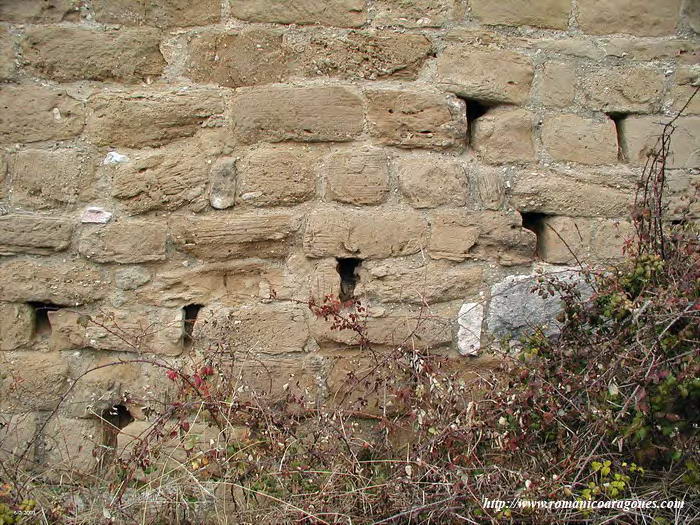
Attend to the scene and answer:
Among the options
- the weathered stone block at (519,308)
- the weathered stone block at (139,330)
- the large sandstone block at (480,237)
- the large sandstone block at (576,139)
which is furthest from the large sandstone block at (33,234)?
the large sandstone block at (576,139)

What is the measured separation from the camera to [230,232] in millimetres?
2752

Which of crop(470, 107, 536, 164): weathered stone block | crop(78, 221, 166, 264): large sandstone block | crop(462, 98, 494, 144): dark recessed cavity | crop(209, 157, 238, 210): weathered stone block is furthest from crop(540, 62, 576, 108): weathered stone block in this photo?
crop(78, 221, 166, 264): large sandstone block

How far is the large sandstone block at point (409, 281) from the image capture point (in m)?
2.81

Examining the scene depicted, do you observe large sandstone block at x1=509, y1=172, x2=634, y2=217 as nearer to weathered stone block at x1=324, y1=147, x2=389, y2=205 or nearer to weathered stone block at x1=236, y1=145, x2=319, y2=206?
weathered stone block at x1=324, y1=147, x2=389, y2=205

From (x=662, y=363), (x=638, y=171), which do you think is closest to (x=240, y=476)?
(x=662, y=363)

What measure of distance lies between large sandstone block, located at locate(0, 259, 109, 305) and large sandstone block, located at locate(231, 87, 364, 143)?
2.54ft

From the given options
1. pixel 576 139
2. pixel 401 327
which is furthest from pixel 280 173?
pixel 576 139

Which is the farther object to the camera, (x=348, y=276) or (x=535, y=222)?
(x=535, y=222)

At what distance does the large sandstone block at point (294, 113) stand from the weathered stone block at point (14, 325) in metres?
1.05

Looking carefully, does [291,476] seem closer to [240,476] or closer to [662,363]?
[240,476]

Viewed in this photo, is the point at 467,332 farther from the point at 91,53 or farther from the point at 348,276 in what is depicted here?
the point at 91,53

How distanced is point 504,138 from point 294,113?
0.83 m

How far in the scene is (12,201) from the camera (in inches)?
107

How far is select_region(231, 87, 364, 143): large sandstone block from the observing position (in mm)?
2775
